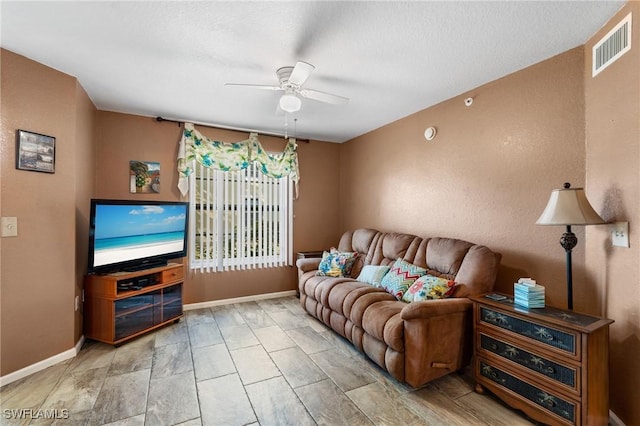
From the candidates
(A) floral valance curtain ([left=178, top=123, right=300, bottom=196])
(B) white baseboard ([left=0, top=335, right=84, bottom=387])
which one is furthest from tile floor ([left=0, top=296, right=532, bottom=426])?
(A) floral valance curtain ([left=178, top=123, right=300, bottom=196])

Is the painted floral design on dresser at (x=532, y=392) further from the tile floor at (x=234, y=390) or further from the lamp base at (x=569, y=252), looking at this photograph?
the lamp base at (x=569, y=252)

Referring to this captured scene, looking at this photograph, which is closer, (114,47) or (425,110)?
(114,47)

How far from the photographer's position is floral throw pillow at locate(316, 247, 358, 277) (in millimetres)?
3562

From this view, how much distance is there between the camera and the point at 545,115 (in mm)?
2271

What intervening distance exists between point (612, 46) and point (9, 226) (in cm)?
433

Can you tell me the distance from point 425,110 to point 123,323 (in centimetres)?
393

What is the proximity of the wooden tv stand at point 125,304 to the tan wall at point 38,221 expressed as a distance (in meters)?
0.18

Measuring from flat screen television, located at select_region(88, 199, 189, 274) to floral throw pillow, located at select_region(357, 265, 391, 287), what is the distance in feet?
7.42

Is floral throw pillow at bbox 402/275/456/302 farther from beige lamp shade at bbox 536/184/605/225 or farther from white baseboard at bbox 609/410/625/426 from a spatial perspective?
white baseboard at bbox 609/410/625/426

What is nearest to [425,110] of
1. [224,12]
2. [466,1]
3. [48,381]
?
[466,1]

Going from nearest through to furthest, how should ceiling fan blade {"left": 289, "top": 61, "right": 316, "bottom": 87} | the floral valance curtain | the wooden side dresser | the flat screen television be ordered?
the wooden side dresser → ceiling fan blade {"left": 289, "top": 61, "right": 316, "bottom": 87} → the flat screen television → the floral valance curtain

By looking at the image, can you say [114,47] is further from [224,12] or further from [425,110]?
[425,110]

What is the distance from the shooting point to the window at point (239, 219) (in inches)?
155

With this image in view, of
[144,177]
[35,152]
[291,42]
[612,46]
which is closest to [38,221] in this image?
[35,152]
